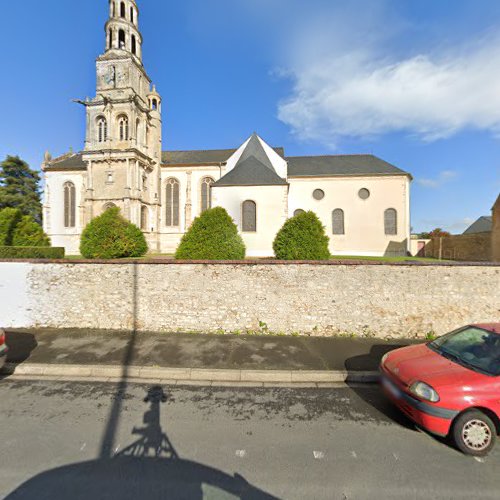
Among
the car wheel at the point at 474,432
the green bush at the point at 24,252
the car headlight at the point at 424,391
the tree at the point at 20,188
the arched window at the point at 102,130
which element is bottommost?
the car wheel at the point at 474,432

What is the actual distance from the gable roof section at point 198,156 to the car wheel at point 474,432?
28.3m

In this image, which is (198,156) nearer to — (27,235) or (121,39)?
(121,39)

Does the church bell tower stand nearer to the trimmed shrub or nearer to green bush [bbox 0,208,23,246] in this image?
the trimmed shrub

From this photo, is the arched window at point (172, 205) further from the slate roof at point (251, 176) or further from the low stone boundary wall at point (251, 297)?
the low stone boundary wall at point (251, 297)

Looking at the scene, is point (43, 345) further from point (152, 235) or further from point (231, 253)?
point (152, 235)

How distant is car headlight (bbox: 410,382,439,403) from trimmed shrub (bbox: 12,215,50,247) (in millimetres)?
14086

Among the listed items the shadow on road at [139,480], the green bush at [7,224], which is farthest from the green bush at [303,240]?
the green bush at [7,224]

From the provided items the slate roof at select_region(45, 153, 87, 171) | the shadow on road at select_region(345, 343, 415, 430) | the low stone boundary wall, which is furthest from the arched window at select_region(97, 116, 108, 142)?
the shadow on road at select_region(345, 343, 415, 430)

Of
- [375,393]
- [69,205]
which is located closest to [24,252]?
[375,393]

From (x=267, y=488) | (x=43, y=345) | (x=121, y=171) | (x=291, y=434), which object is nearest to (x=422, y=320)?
(x=291, y=434)

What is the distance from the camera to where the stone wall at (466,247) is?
20.7m

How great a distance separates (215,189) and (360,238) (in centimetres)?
1559

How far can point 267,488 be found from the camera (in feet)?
7.57

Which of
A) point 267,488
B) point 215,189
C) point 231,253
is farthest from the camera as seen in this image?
point 215,189
